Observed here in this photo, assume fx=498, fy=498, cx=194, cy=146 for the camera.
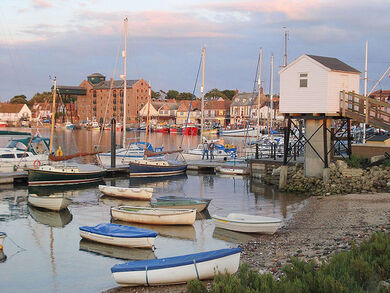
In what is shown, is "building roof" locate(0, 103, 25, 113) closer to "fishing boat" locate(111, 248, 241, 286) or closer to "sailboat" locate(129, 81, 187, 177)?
"sailboat" locate(129, 81, 187, 177)

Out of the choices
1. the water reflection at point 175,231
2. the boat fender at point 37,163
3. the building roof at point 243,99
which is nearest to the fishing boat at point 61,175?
the boat fender at point 37,163

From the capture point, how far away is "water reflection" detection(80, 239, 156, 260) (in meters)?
20.5

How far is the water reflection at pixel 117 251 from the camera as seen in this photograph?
2045 centimetres

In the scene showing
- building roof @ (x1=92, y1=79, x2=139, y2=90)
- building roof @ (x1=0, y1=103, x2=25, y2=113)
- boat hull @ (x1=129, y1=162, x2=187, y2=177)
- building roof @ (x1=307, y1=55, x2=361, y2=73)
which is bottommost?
boat hull @ (x1=129, y1=162, x2=187, y2=177)

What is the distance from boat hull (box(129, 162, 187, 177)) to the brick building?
360 feet

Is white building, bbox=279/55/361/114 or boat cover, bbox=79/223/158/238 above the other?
white building, bbox=279/55/361/114

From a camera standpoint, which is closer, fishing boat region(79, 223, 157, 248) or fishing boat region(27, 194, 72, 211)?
fishing boat region(79, 223, 157, 248)

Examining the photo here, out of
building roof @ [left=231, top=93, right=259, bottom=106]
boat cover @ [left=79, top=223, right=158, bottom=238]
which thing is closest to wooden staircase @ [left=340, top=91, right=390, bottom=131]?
boat cover @ [left=79, top=223, right=158, bottom=238]

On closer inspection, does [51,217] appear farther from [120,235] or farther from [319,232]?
[319,232]

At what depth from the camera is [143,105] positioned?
163500 millimetres

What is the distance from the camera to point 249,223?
74.6 ft

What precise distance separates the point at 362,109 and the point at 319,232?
1344 centimetres

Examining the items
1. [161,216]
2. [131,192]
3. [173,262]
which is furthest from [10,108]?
[173,262]

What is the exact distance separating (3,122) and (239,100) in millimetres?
89489
